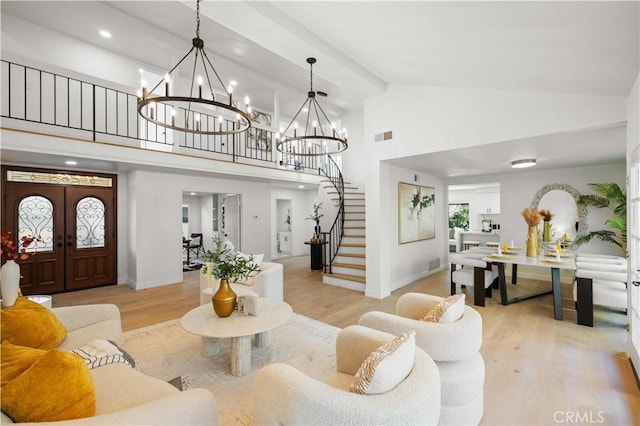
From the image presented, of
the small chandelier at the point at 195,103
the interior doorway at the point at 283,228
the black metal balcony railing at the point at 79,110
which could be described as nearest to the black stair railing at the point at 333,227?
the black metal balcony railing at the point at 79,110

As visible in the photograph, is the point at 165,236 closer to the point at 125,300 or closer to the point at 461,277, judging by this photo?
the point at 125,300

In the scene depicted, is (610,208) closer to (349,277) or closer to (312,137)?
(349,277)

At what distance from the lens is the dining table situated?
12.5 ft

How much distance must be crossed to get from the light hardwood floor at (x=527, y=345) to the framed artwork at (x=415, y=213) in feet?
3.52

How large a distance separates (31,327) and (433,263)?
22.1 ft

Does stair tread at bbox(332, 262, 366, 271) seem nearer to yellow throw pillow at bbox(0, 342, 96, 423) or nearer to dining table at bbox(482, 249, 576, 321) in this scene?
dining table at bbox(482, 249, 576, 321)

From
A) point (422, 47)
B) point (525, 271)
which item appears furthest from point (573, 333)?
point (422, 47)

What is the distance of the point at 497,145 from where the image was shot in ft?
12.3

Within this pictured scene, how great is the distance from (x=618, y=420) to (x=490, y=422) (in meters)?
0.92

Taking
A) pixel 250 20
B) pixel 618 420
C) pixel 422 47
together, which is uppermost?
pixel 250 20

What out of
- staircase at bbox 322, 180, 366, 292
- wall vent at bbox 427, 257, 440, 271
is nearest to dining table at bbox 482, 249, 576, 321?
wall vent at bbox 427, 257, 440, 271

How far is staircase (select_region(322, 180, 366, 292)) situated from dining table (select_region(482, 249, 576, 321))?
2.24 metres

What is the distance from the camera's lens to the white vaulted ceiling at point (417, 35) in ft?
6.18

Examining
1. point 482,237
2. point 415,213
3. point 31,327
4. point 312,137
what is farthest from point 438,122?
point 482,237
